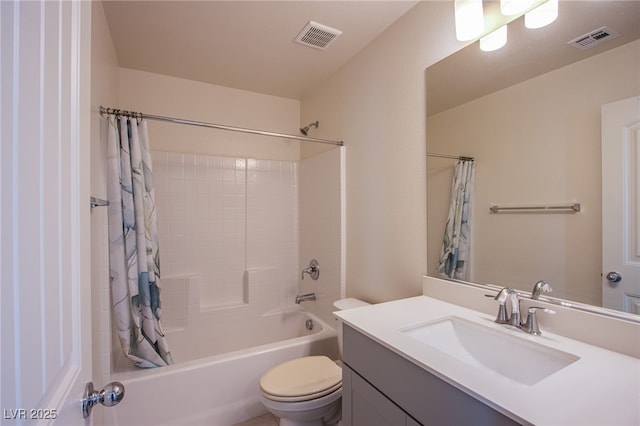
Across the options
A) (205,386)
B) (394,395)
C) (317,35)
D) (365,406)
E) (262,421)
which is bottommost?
(262,421)

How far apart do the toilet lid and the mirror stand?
2.63 ft

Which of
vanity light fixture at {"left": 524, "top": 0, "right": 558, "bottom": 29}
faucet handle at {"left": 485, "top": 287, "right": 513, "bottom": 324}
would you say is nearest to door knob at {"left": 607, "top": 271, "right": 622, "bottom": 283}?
faucet handle at {"left": 485, "top": 287, "right": 513, "bottom": 324}

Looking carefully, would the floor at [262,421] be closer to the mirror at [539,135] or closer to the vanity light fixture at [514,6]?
the mirror at [539,135]

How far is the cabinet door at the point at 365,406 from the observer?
87 centimetres

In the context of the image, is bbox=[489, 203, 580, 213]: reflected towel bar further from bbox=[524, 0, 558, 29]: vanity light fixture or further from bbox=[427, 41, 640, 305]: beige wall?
bbox=[524, 0, 558, 29]: vanity light fixture

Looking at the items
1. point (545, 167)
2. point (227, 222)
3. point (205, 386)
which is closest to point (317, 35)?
point (545, 167)

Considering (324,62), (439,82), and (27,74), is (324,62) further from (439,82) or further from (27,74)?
(27,74)

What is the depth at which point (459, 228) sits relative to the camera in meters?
1.38

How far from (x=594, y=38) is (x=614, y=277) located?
2.50 ft

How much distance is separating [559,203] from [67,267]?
4.56 feet

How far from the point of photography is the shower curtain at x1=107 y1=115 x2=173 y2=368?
59.5 inches

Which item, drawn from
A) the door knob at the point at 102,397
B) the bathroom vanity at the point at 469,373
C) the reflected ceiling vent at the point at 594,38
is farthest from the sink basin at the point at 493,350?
the reflected ceiling vent at the point at 594,38

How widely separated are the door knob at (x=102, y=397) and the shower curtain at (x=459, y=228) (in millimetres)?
1295

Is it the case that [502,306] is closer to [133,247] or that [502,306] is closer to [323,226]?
[323,226]
